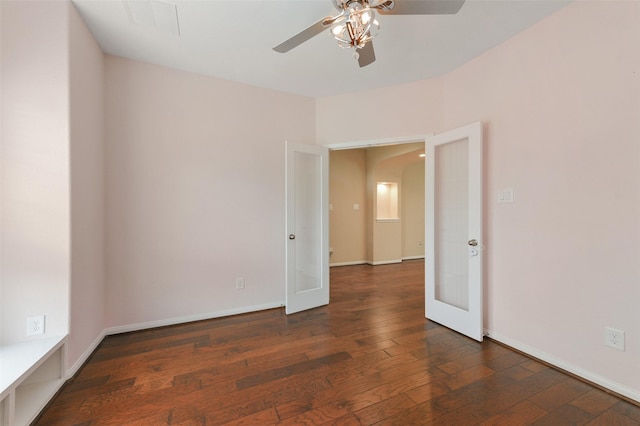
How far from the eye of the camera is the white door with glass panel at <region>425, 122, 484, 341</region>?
246 cm

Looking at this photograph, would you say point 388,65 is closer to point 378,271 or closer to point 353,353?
point 353,353

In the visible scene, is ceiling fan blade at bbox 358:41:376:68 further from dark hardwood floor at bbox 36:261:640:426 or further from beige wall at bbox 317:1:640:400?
dark hardwood floor at bbox 36:261:640:426

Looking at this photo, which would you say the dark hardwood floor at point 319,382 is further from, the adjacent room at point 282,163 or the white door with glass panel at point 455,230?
the white door with glass panel at point 455,230

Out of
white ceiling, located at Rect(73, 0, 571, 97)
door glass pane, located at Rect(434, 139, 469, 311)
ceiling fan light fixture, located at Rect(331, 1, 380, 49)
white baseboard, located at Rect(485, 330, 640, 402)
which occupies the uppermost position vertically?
white ceiling, located at Rect(73, 0, 571, 97)

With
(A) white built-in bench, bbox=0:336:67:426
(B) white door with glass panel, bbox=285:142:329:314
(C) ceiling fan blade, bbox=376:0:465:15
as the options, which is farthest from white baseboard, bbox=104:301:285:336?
(C) ceiling fan blade, bbox=376:0:465:15

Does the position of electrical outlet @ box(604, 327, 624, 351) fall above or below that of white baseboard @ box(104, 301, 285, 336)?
above

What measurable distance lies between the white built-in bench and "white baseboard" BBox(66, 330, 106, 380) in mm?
76

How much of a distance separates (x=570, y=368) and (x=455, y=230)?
4.44 feet

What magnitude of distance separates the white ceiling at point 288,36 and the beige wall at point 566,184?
1.11ft

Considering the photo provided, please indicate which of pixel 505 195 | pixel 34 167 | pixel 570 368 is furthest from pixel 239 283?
pixel 570 368

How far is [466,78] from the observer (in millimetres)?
2693

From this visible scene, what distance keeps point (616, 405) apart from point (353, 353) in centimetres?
168

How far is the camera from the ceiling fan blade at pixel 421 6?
1.38m

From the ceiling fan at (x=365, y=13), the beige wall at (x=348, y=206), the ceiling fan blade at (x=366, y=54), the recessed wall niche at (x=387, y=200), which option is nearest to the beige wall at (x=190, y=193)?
the ceiling fan blade at (x=366, y=54)
